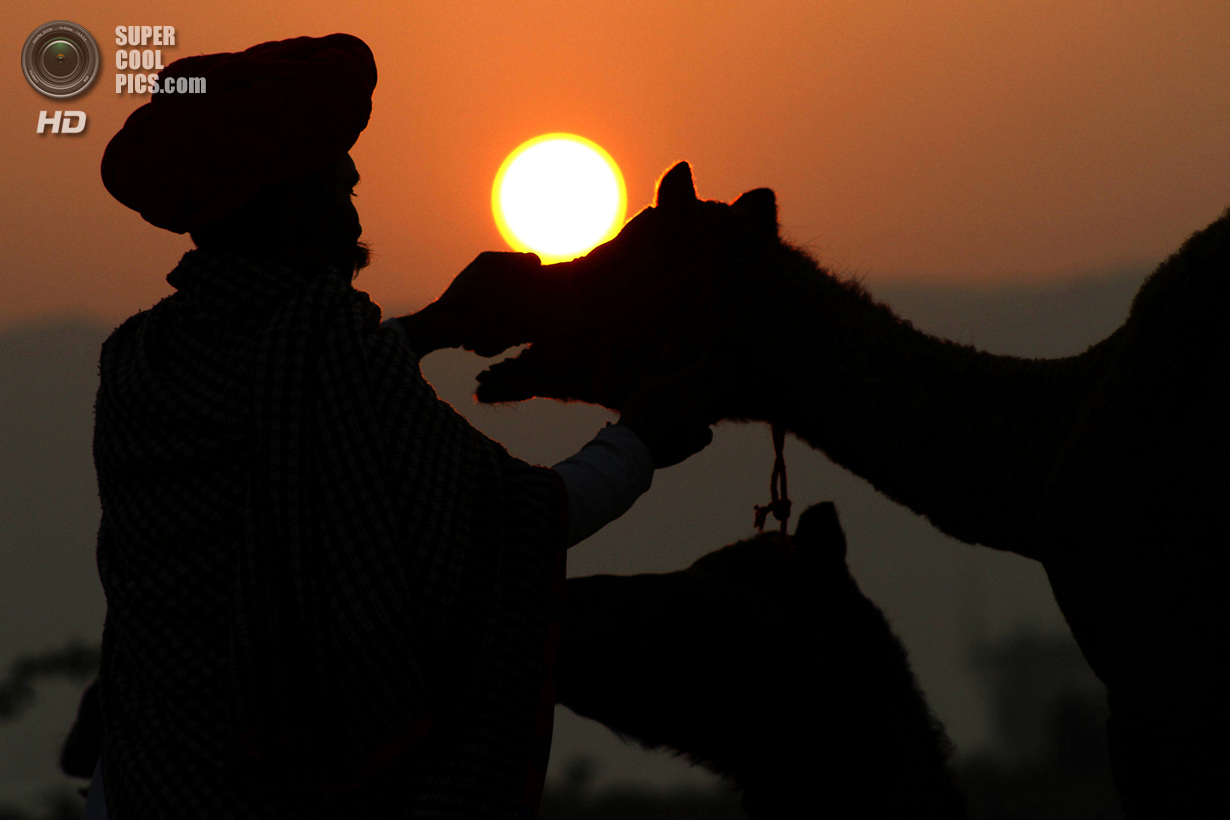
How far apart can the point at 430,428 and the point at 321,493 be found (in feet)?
0.63

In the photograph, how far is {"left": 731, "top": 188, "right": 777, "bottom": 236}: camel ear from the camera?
8.42 ft

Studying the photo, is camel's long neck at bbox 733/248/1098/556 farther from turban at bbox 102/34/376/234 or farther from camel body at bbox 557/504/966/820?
turban at bbox 102/34/376/234

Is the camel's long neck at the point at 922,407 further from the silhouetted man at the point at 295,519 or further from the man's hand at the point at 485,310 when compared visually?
the silhouetted man at the point at 295,519

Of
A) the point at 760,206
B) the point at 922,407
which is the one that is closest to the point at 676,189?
the point at 760,206

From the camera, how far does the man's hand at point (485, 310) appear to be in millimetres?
2184

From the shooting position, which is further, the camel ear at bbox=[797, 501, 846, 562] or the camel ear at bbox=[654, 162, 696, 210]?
the camel ear at bbox=[654, 162, 696, 210]

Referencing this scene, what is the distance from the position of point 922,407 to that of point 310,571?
138 cm

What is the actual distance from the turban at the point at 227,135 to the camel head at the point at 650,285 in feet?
3.21

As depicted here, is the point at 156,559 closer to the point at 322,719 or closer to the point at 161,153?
the point at 322,719

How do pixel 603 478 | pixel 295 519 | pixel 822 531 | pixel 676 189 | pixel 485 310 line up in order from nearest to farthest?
pixel 295 519 < pixel 603 478 < pixel 485 310 < pixel 822 531 < pixel 676 189

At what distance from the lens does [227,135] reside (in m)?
1.49

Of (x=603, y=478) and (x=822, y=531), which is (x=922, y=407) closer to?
(x=822, y=531)

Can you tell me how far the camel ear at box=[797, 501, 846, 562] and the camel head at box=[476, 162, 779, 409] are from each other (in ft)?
1.61

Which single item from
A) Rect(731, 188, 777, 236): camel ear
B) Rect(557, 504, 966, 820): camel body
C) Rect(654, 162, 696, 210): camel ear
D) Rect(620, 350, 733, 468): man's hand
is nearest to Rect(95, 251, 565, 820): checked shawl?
Rect(620, 350, 733, 468): man's hand
